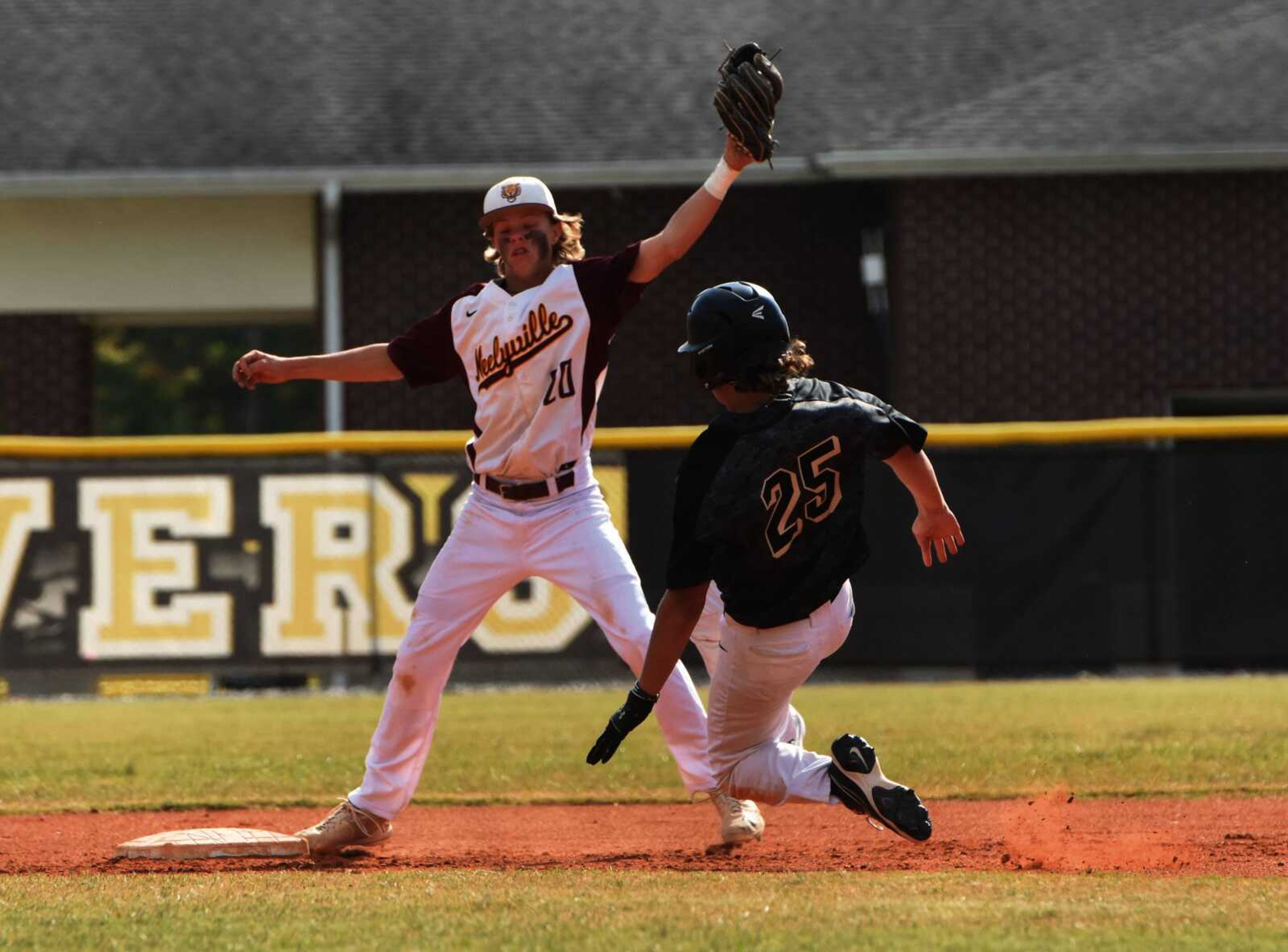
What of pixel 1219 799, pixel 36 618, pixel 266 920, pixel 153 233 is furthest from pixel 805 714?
pixel 153 233

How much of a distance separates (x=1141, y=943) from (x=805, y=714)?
22.5ft

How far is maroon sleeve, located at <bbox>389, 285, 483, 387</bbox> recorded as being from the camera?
249 inches

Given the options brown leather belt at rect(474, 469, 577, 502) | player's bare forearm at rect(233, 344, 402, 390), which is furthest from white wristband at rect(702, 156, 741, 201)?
player's bare forearm at rect(233, 344, 402, 390)

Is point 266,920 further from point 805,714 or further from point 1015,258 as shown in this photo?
point 1015,258

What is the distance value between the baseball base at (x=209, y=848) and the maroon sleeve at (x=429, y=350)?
1.54 m

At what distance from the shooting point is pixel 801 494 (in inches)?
213

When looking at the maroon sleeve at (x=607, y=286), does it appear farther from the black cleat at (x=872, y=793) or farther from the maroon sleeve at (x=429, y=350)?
the black cleat at (x=872, y=793)

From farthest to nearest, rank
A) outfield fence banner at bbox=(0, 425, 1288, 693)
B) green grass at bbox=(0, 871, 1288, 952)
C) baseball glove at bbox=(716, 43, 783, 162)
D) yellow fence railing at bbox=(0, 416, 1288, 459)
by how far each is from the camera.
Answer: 1. yellow fence railing at bbox=(0, 416, 1288, 459)
2. outfield fence banner at bbox=(0, 425, 1288, 693)
3. baseball glove at bbox=(716, 43, 783, 162)
4. green grass at bbox=(0, 871, 1288, 952)

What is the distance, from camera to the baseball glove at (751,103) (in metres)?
5.70

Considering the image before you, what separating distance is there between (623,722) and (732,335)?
3.72 ft

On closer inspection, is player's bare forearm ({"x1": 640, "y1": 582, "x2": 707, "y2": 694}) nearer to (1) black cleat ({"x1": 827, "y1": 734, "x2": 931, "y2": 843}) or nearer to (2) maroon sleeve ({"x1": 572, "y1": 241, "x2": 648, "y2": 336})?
(1) black cleat ({"x1": 827, "y1": 734, "x2": 931, "y2": 843})

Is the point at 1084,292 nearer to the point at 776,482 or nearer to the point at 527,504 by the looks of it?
the point at 527,504

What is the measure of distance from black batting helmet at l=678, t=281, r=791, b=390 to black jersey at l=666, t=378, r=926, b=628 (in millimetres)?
123

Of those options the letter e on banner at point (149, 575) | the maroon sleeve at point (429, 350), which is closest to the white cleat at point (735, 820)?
the maroon sleeve at point (429, 350)
